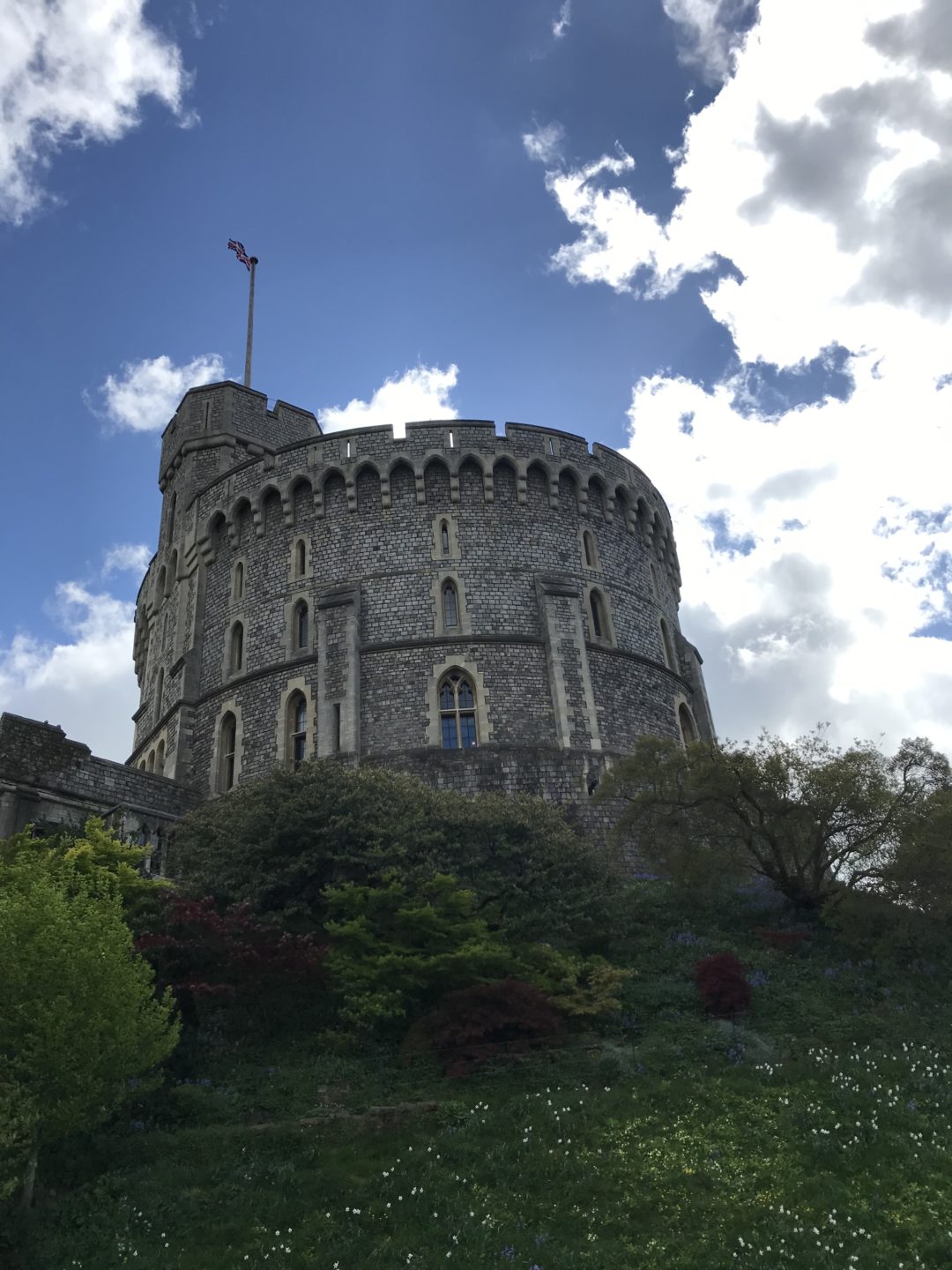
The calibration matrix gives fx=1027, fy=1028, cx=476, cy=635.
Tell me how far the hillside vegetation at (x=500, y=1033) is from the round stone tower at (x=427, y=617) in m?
4.86

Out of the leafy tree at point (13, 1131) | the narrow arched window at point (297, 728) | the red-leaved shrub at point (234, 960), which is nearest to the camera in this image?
Result: the leafy tree at point (13, 1131)

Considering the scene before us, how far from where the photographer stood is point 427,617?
2941 cm

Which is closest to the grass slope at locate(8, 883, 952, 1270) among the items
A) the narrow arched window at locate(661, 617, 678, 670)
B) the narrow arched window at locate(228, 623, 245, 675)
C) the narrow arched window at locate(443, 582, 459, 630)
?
the narrow arched window at locate(443, 582, 459, 630)

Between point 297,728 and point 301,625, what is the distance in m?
3.28

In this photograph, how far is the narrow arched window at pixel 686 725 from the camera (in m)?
32.3

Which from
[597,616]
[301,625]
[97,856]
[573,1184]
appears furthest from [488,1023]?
[597,616]

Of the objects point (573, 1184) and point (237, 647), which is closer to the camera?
point (573, 1184)

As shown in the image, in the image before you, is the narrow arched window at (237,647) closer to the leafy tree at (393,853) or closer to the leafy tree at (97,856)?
the leafy tree at (393,853)

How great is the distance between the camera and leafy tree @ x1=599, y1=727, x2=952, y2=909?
19.2 meters

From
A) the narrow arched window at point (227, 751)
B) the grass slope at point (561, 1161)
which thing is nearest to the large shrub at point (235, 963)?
the grass slope at point (561, 1161)

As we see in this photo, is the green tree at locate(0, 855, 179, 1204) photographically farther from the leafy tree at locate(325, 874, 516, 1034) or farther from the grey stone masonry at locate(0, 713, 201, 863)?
the grey stone masonry at locate(0, 713, 201, 863)

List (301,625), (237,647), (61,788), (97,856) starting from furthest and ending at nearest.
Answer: (237,647) < (301,625) < (61,788) < (97,856)

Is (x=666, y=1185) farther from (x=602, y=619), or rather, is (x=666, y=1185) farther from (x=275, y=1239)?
(x=602, y=619)

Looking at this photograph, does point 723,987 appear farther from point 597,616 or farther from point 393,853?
point 597,616
